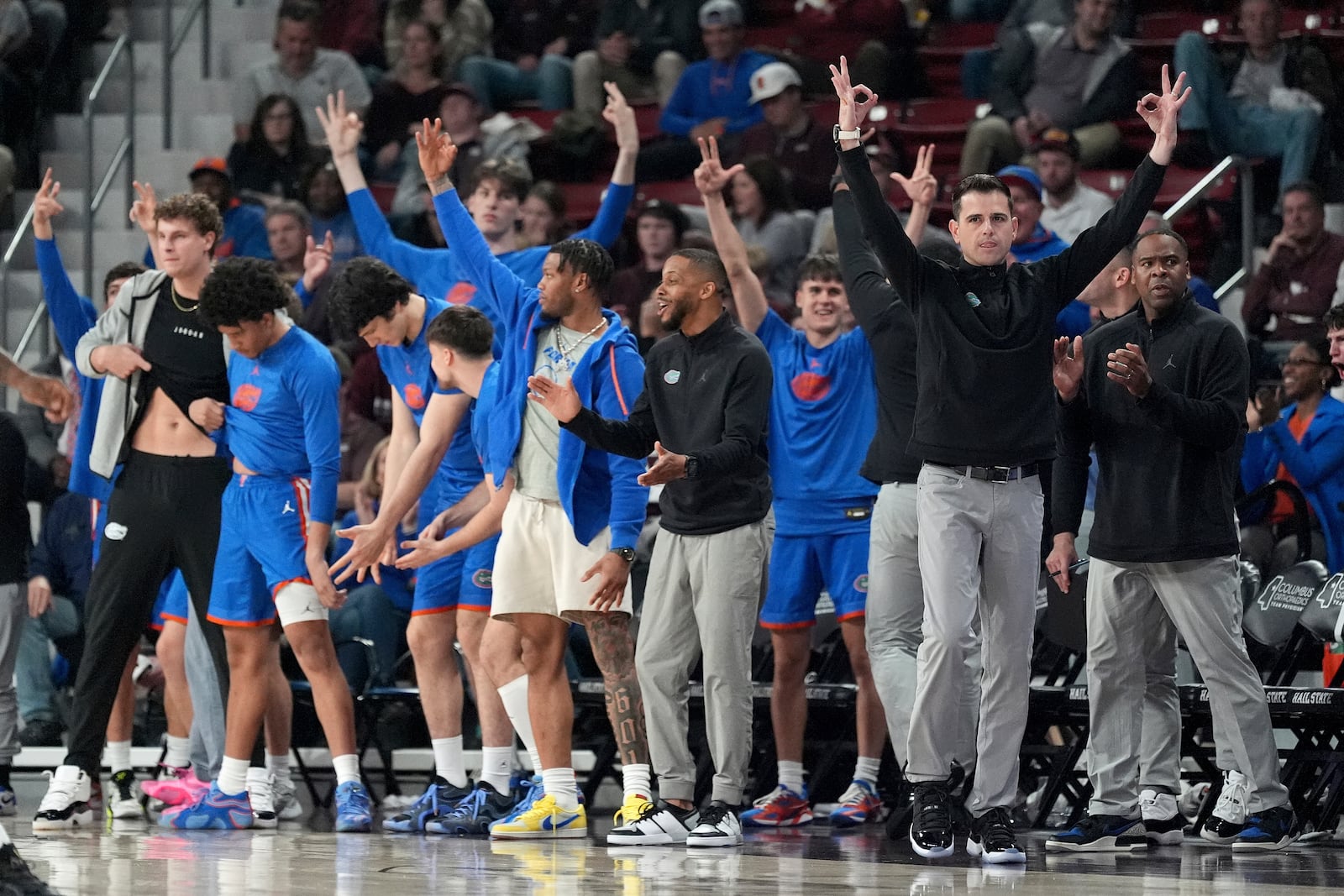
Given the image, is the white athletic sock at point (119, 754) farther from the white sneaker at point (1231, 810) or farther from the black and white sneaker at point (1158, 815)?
the white sneaker at point (1231, 810)

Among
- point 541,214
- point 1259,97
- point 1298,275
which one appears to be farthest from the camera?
point 1259,97

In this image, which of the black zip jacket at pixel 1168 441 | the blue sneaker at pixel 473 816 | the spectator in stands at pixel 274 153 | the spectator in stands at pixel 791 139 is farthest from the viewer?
the spectator in stands at pixel 274 153

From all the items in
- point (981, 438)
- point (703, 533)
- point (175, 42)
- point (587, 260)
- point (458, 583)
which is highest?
point (175, 42)

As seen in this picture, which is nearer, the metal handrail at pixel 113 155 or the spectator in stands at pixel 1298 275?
the spectator in stands at pixel 1298 275

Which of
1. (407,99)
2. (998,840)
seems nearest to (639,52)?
(407,99)

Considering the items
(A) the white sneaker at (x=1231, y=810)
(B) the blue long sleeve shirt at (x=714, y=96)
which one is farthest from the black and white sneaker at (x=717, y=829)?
(B) the blue long sleeve shirt at (x=714, y=96)

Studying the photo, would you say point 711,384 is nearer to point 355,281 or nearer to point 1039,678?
point 355,281

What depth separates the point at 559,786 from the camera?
672 cm

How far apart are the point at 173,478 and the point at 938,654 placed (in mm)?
3183

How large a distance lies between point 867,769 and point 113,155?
817cm

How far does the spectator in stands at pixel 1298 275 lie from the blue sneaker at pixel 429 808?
507 cm

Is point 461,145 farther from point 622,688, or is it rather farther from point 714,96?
point 622,688

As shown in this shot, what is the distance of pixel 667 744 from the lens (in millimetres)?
6406

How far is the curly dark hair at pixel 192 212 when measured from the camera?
24.5 feet
